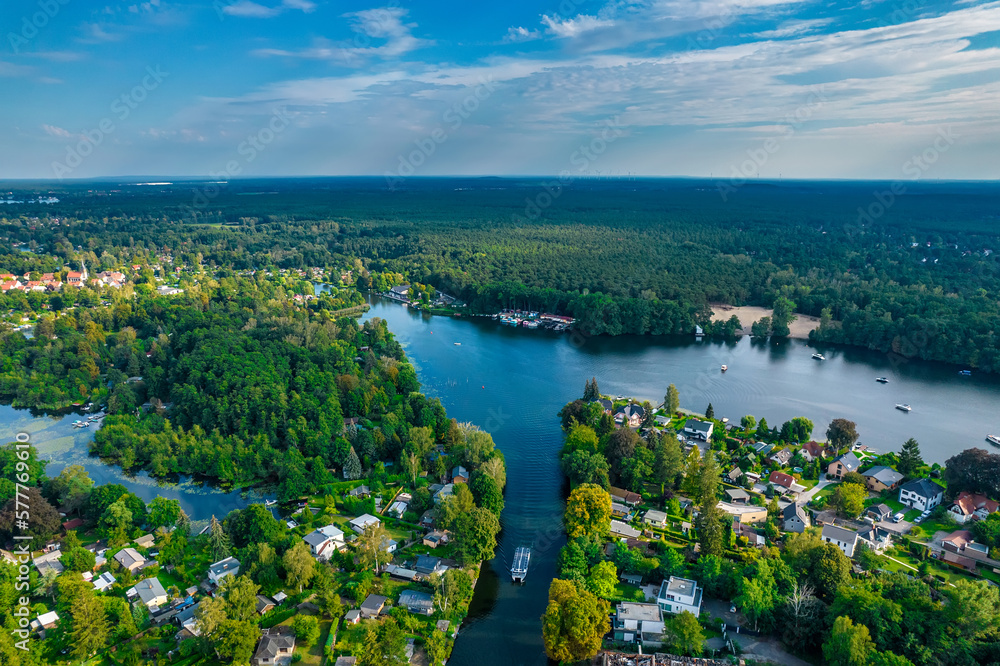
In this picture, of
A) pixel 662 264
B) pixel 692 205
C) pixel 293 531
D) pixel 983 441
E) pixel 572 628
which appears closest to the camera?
pixel 572 628

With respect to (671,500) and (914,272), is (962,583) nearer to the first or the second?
(671,500)

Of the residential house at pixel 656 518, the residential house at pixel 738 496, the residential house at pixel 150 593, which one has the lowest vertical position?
the residential house at pixel 150 593

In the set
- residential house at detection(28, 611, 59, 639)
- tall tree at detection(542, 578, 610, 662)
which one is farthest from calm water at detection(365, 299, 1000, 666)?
residential house at detection(28, 611, 59, 639)

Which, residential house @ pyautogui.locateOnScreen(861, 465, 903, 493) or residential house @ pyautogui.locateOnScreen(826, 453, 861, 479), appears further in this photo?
residential house @ pyautogui.locateOnScreen(826, 453, 861, 479)

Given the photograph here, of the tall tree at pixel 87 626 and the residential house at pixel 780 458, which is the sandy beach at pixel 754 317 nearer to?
the residential house at pixel 780 458

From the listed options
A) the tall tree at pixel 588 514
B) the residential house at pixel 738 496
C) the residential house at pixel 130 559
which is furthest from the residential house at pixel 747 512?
the residential house at pixel 130 559

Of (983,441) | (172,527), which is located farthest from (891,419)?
(172,527)

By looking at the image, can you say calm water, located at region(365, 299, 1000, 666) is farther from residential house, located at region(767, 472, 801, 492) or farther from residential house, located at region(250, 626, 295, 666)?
residential house, located at region(767, 472, 801, 492)
